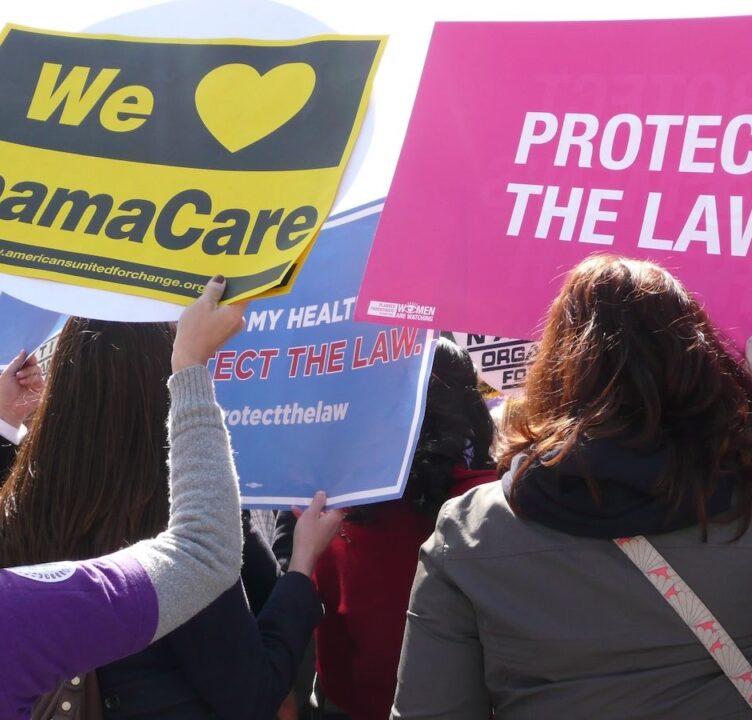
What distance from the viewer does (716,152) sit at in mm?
1767

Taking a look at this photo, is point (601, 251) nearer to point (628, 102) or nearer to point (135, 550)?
point (628, 102)

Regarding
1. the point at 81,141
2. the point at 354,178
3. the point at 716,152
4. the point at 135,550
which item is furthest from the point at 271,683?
the point at 716,152

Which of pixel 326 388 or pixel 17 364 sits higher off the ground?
pixel 326 388

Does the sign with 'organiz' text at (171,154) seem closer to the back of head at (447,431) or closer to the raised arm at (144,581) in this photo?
the raised arm at (144,581)

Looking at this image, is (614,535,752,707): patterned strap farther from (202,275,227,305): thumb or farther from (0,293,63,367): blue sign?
(0,293,63,367): blue sign

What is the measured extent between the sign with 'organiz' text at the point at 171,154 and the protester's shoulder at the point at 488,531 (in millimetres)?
467

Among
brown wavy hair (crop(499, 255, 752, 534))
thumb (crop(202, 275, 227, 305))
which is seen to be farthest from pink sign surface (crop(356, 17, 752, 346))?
thumb (crop(202, 275, 227, 305))

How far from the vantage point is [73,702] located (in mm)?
1538

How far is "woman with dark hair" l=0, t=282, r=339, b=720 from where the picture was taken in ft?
5.25

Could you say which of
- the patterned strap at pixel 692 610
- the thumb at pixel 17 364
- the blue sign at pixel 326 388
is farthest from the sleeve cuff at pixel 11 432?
the patterned strap at pixel 692 610

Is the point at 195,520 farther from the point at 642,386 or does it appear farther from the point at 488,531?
the point at 642,386

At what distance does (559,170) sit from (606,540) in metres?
0.73

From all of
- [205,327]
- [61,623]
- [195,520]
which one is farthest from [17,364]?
[61,623]

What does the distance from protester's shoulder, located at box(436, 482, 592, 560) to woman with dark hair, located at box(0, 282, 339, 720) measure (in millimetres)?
358
